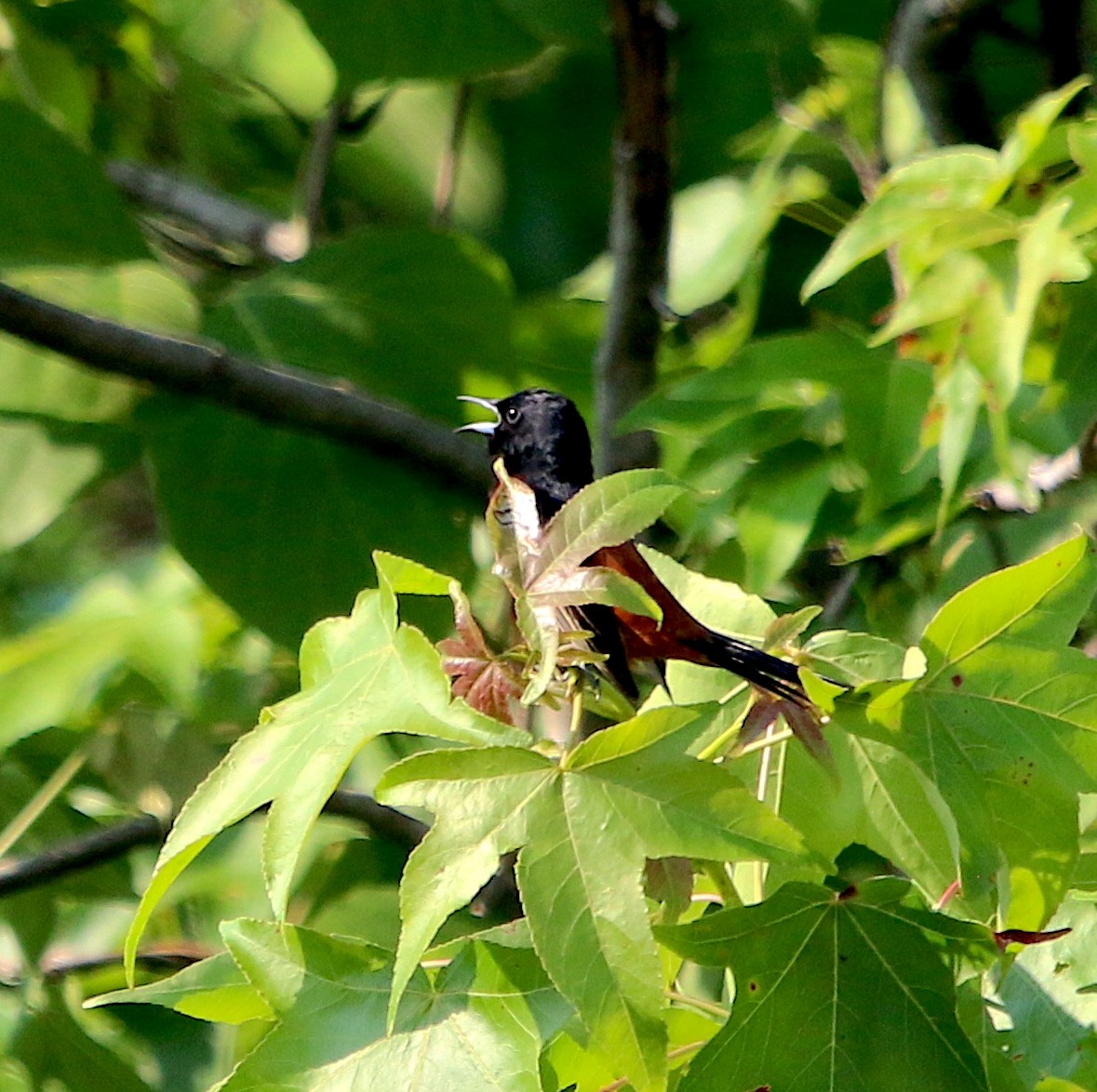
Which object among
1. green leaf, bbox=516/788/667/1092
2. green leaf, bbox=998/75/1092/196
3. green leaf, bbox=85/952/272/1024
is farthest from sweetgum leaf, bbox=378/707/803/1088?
green leaf, bbox=998/75/1092/196

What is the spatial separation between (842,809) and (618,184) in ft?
3.28

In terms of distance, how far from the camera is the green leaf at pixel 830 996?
88 centimetres

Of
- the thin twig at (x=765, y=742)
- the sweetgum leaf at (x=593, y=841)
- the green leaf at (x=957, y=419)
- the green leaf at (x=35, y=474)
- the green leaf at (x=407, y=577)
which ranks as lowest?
the green leaf at (x=35, y=474)

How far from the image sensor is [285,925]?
909 millimetres

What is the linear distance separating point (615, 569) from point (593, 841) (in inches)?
9.0

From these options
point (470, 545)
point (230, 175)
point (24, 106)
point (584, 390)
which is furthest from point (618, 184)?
point (230, 175)

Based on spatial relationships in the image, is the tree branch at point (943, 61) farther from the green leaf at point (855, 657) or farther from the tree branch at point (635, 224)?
the green leaf at point (855, 657)

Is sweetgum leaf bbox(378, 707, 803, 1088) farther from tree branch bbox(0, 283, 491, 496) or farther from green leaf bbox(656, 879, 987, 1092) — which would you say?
tree branch bbox(0, 283, 491, 496)

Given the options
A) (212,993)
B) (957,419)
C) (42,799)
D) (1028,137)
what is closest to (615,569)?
(212,993)

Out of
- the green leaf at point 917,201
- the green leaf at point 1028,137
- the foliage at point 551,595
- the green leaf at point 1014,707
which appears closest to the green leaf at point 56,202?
the foliage at point 551,595

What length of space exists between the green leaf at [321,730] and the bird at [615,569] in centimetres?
10

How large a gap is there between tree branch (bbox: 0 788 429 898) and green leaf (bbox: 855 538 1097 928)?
70 centimetres

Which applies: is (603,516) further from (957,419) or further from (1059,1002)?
(957,419)

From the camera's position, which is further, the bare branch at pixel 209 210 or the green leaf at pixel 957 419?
the bare branch at pixel 209 210
